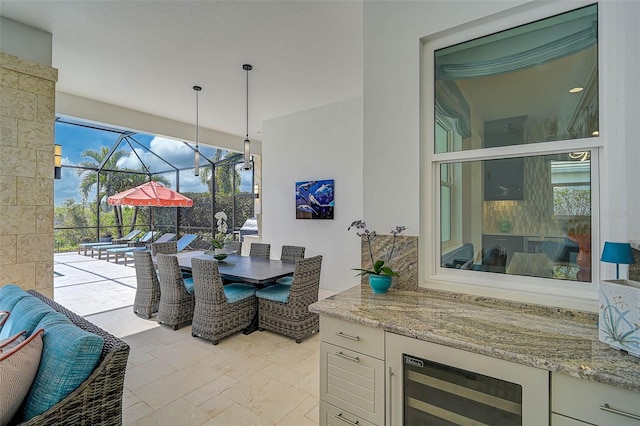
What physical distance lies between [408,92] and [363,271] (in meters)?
1.24

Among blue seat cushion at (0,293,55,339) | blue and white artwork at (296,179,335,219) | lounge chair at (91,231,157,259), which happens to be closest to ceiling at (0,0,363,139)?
blue and white artwork at (296,179,335,219)

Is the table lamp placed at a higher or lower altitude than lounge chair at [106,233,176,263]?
higher

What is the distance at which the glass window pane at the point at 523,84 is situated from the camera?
1.58m

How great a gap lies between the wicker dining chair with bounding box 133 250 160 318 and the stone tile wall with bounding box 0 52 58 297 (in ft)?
3.15

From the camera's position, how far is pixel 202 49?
10.8 ft

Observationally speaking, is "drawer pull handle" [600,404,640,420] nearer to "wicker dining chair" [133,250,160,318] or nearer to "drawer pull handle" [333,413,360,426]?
"drawer pull handle" [333,413,360,426]

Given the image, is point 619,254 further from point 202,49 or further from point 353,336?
point 202,49

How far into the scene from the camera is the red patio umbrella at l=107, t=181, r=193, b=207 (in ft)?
24.0

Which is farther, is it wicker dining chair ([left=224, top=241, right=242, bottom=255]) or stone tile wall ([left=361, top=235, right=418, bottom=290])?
wicker dining chair ([left=224, top=241, right=242, bottom=255])

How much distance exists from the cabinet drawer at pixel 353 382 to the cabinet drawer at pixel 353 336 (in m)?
0.03

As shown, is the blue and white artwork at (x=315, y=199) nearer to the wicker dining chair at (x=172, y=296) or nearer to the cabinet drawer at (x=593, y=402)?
the wicker dining chair at (x=172, y=296)

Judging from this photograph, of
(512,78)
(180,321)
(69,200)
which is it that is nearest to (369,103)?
(512,78)

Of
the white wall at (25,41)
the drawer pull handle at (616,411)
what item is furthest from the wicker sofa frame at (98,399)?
the white wall at (25,41)

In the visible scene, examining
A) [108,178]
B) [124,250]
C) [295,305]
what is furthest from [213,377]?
[108,178]
